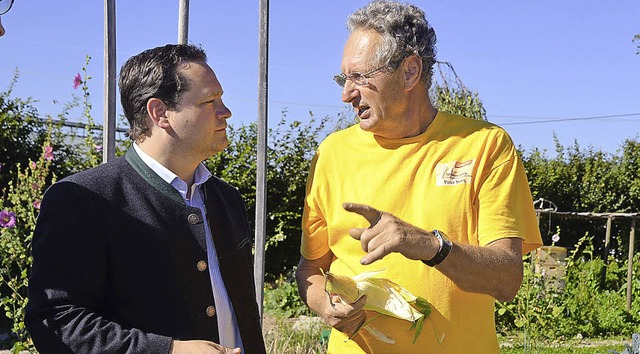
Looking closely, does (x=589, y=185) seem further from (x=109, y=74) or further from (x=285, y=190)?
(x=109, y=74)

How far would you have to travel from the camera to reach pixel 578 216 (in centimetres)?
1288

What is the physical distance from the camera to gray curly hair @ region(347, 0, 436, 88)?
2.35m

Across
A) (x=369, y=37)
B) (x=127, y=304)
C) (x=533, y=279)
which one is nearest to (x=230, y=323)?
(x=127, y=304)

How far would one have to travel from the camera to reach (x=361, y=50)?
2.37m

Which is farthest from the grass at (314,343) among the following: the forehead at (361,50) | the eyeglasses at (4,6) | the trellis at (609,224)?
the eyeglasses at (4,6)

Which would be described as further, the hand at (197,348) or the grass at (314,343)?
the grass at (314,343)

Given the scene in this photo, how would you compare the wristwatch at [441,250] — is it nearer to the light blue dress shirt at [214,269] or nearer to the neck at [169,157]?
the light blue dress shirt at [214,269]

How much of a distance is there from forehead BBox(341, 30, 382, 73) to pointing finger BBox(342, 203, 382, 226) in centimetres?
56

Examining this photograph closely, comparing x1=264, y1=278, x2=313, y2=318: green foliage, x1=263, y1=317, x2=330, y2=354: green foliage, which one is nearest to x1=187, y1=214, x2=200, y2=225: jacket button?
x1=263, y1=317, x2=330, y2=354: green foliage

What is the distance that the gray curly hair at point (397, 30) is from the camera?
2346 millimetres

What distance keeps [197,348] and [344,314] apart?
1.43ft

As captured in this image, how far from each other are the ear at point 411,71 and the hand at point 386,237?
0.55 meters

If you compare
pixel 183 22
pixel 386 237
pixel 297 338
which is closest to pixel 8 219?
pixel 183 22

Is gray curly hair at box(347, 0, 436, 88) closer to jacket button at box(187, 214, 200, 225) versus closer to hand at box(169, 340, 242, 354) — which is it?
jacket button at box(187, 214, 200, 225)
